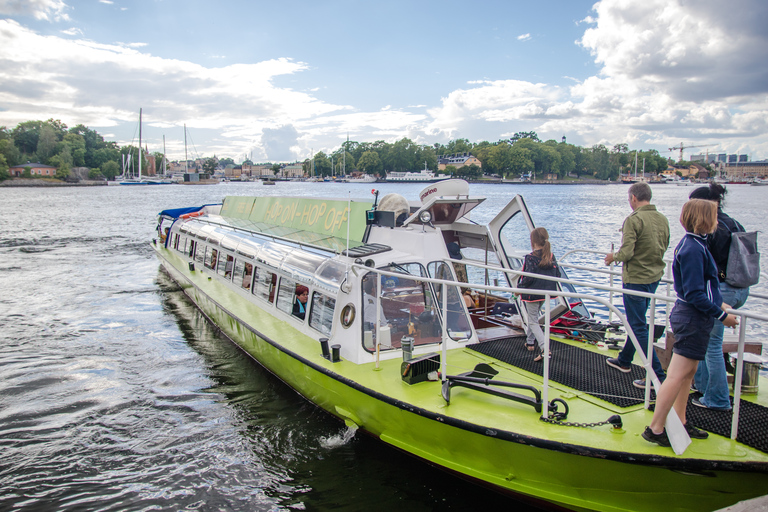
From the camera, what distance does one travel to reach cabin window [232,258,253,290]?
1055cm

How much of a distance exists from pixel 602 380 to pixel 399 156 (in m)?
173

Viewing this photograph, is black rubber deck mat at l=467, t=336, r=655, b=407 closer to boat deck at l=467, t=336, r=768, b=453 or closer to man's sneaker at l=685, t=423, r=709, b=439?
boat deck at l=467, t=336, r=768, b=453

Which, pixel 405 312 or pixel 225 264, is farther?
pixel 225 264

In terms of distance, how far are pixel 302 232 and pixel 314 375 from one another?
460 centimetres

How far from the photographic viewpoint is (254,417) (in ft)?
26.1

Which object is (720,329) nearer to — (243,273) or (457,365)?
(457,365)

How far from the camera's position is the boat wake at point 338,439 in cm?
693

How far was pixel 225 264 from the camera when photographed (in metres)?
12.1

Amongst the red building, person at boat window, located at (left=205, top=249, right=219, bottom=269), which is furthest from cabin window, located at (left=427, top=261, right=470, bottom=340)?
the red building

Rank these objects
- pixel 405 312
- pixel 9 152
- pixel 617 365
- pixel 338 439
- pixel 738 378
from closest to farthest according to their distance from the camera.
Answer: pixel 738 378 → pixel 617 365 → pixel 405 312 → pixel 338 439 → pixel 9 152

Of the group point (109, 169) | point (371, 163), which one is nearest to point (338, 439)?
point (371, 163)

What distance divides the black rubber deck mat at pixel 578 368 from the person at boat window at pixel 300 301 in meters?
3.11

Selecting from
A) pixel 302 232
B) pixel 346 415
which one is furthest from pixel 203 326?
pixel 346 415

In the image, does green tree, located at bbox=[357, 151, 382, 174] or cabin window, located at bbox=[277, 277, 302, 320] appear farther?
green tree, located at bbox=[357, 151, 382, 174]
